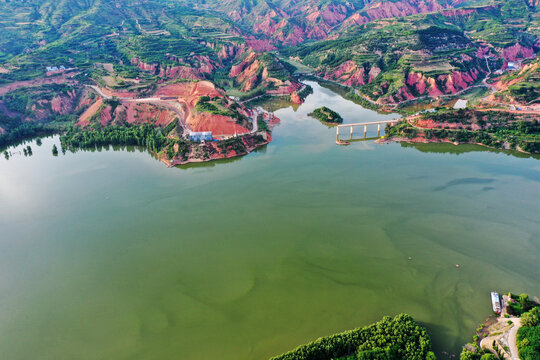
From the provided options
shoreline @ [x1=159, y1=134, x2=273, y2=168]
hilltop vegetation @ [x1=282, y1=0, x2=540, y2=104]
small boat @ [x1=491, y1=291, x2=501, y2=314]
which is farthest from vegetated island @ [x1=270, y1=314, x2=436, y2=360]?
hilltop vegetation @ [x1=282, y1=0, x2=540, y2=104]

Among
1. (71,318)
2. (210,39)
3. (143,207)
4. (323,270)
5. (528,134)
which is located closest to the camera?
(71,318)

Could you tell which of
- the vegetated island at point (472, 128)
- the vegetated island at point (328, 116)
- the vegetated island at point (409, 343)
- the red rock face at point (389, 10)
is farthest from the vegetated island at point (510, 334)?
the red rock face at point (389, 10)

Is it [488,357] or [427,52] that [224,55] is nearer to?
[427,52]

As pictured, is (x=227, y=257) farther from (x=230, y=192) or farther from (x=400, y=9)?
(x=400, y=9)

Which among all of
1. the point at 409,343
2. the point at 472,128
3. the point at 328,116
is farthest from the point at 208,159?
the point at 472,128

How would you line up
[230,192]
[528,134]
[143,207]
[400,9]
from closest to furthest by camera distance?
[143,207] → [230,192] → [528,134] → [400,9]

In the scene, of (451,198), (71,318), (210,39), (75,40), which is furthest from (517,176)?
(75,40)

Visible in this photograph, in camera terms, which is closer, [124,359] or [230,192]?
[124,359]
